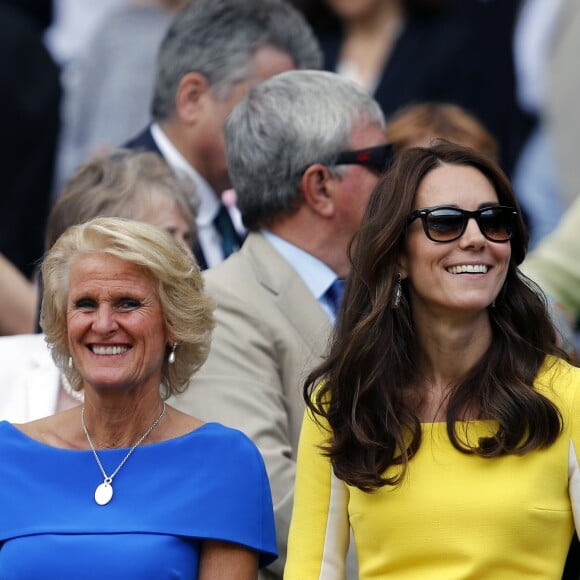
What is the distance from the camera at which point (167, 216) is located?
18.2 feet

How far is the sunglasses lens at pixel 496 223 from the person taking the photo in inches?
168

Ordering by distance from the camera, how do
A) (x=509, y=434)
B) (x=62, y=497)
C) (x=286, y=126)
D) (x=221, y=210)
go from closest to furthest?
(x=509, y=434) < (x=62, y=497) < (x=286, y=126) < (x=221, y=210)

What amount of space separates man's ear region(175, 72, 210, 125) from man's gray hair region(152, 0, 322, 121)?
0.09 feet

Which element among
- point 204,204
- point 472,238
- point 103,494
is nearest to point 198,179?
point 204,204

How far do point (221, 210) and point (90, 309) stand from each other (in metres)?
1.81

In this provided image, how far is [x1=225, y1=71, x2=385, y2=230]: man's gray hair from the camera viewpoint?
5.33m

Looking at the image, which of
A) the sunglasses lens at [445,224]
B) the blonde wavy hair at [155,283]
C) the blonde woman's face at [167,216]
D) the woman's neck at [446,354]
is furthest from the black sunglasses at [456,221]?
the blonde woman's face at [167,216]

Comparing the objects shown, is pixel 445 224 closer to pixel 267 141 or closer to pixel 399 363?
pixel 399 363

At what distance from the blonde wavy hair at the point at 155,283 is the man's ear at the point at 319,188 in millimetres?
784

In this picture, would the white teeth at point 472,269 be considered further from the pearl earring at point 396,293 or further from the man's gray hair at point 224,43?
the man's gray hair at point 224,43

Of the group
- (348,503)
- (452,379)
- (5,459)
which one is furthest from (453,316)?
(5,459)

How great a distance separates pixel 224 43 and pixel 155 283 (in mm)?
1994

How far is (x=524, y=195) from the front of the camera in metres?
8.05

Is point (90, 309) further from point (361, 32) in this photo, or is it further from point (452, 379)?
point (361, 32)
